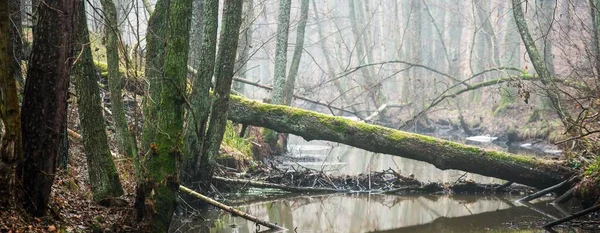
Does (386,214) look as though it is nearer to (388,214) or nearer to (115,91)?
(388,214)

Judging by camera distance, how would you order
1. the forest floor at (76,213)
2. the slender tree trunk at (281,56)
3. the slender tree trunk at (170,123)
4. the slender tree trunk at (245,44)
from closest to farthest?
the forest floor at (76,213)
the slender tree trunk at (170,123)
the slender tree trunk at (245,44)
the slender tree trunk at (281,56)

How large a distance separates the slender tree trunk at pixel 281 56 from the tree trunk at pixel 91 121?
30.5ft

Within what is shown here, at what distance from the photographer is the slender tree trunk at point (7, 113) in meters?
5.07

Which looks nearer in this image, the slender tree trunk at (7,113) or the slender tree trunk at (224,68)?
the slender tree trunk at (7,113)

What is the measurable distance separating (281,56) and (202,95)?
7446 mm

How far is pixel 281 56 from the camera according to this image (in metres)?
17.0

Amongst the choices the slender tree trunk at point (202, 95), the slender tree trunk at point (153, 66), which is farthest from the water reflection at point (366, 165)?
the slender tree trunk at point (153, 66)

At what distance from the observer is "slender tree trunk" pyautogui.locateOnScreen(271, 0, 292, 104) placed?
16656 mm

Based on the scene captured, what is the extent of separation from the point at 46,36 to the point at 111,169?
243 centimetres

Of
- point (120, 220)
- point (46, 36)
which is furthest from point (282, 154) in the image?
point (46, 36)

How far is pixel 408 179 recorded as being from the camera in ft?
41.9

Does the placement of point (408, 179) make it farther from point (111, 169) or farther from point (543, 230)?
point (111, 169)

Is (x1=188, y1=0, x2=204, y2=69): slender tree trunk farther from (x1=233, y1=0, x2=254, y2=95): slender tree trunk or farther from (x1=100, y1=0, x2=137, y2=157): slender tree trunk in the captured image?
(x1=100, y1=0, x2=137, y2=157): slender tree trunk

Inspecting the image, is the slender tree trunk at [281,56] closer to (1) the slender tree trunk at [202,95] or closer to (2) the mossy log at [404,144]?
(2) the mossy log at [404,144]
